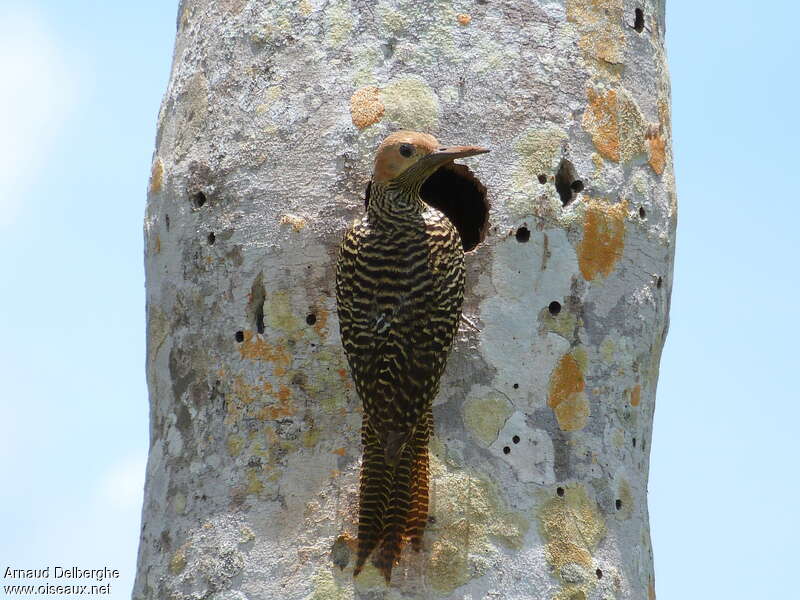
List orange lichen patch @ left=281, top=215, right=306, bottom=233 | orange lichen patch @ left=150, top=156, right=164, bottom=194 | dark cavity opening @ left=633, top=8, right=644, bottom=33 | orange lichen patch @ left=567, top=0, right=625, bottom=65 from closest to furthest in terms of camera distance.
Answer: orange lichen patch @ left=281, top=215, right=306, bottom=233 < orange lichen patch @ left=567, top=0, right=625, bottom=65 < orange lichen patch @ left=150, top=156, right=164, bottom=194 < dark cavity opening @ left=633, top=8, right=644, bottom=33

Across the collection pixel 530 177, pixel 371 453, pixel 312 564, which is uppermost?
pixel 530 177

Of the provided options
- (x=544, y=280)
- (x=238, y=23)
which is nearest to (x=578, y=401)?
(x=544, y=280)

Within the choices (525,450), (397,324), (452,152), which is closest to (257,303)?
(397,324)

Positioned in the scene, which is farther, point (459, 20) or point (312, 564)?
point (459, 20)

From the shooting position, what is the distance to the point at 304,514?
21.3ft

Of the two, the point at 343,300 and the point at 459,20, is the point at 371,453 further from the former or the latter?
the point at 459,20

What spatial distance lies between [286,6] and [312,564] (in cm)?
225

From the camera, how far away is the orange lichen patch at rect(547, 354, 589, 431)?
22.0ft

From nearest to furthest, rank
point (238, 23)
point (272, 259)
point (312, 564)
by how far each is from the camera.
→ point (312, 564)
point (272, 259)
point (238, 23)

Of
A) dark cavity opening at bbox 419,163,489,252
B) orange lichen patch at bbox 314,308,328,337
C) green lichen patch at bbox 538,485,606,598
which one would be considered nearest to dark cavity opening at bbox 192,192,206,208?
orange lichen patch at bbox 314,308,328,337

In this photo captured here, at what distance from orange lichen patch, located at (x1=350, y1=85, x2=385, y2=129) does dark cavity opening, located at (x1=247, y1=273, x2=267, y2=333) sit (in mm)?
712

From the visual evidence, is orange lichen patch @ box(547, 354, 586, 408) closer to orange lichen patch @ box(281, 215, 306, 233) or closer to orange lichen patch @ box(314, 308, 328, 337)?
orange lichen patch @ box(314, 308, 328, 337)

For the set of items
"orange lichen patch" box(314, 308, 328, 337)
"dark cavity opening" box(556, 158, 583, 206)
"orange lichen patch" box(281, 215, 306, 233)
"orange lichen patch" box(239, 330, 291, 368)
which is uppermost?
"dark cavity opening" box(556, 158, 583, 206)

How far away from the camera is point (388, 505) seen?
20.8 ft
